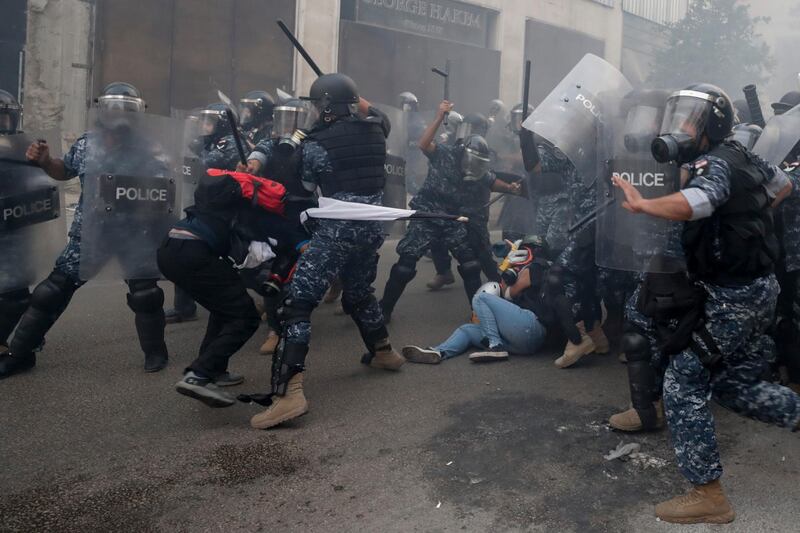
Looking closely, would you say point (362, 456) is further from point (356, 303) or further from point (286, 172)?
point (286, 172)

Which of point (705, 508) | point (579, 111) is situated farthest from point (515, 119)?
point (705, 508)

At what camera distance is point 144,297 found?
500 centimetres

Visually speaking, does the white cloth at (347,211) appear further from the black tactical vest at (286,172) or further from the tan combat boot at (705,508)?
the tan combat boot at (705,508)

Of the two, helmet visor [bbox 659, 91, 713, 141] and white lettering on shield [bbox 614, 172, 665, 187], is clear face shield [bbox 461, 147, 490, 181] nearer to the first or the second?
white lettering on shield [bbox 614, 172, 665, 187]

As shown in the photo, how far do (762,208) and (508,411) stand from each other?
1.83m

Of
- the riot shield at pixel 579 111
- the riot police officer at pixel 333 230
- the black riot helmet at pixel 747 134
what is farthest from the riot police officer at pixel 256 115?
the black riot helmet at pixel 747 134

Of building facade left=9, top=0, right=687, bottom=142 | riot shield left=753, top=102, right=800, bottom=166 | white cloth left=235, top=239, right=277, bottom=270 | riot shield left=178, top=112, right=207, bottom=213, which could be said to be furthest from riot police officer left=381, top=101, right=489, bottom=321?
building facade left=9, top=0, right=687, bottom=142

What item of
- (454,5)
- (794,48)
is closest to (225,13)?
(454,5)

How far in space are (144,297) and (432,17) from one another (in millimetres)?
12313

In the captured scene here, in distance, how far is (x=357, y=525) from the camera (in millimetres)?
3029

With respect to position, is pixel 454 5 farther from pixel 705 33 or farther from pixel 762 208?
pixel 762 208

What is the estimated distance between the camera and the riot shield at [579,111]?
15.1 ft

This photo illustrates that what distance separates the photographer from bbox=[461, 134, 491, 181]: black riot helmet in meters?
6.46

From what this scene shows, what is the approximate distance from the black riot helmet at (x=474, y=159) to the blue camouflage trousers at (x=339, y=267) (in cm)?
200
